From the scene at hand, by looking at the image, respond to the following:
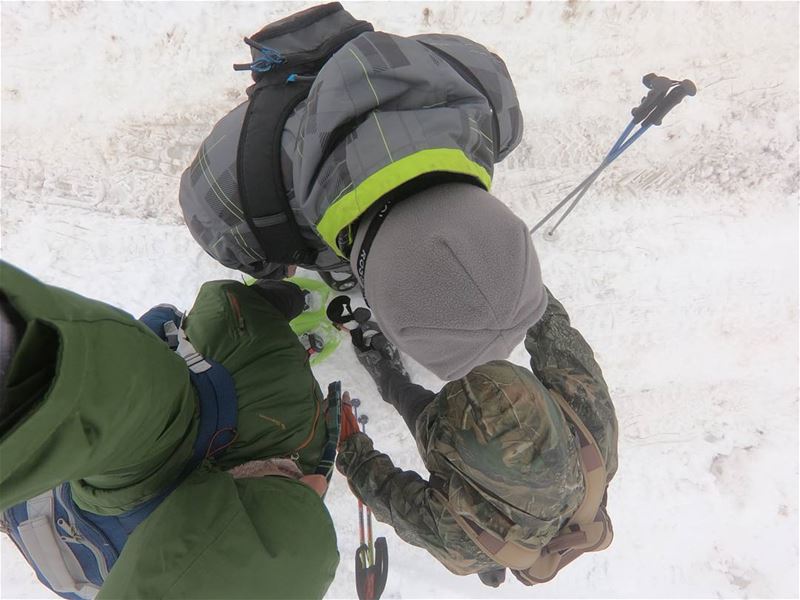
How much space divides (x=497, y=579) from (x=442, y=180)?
182cm

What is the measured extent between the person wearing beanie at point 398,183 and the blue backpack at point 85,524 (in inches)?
20.3

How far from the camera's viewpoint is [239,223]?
1542 millimetres

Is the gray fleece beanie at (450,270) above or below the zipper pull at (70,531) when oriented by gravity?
above

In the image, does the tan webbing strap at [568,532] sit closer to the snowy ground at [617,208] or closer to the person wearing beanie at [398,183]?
the person wearing beanie at [398,183]

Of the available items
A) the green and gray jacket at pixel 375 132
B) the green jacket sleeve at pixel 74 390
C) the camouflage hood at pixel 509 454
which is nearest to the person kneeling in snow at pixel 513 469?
the camouflage hood at pixel 509 454

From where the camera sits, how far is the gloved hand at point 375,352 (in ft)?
8.41

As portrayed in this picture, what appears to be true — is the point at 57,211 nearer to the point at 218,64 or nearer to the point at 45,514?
the point at 218,64

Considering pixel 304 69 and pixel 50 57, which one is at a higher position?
pixel 50 57

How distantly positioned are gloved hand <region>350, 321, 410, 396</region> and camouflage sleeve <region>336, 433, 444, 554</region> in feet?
1.48

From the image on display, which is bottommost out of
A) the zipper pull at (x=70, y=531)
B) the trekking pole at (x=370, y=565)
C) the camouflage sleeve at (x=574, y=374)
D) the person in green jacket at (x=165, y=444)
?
the trekking pole at (x=370, y=565)

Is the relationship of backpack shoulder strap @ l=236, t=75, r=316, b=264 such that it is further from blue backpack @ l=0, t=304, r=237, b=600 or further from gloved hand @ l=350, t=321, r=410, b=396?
gloved hand @ l=350, t=321, r=410, b=396

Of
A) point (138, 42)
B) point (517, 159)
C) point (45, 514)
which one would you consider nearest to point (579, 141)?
point (517, 159)

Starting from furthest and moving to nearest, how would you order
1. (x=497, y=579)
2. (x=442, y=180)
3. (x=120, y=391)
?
(x=497, y=579)
(x=442, y=180)
(x=120, y=391)

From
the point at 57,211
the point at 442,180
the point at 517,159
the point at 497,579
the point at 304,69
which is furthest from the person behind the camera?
the point at 517,159
